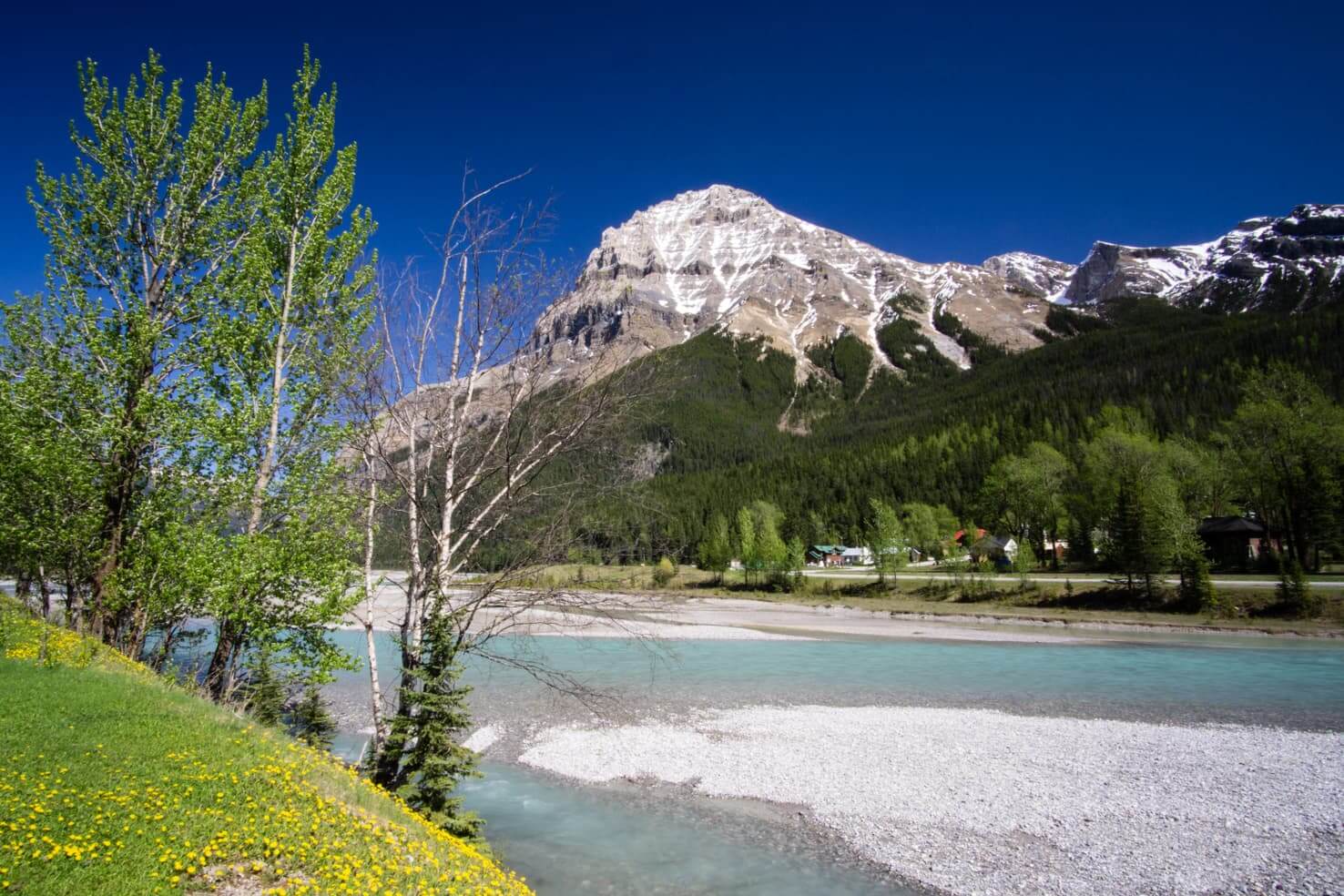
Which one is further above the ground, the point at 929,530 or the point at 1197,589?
the point at 929,530

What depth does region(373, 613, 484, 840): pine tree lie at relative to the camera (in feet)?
27.0

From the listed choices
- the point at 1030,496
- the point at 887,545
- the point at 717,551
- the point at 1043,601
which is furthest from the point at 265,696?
the point at 1030,496

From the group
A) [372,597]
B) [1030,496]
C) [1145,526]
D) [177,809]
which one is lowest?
[177,809]

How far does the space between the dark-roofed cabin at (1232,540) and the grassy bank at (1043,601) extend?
10.7 meters

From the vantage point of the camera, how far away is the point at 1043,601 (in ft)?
148

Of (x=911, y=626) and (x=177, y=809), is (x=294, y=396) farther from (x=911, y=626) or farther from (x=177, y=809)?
(x=911, y=626)

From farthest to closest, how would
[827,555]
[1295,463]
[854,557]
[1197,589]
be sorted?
[854,557]
[827,555]
[1295,463]
[1197,589]

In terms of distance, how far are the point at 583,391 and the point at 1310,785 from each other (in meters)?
16.0

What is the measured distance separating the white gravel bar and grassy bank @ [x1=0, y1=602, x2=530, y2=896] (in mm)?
7348

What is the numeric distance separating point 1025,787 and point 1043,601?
126 feet

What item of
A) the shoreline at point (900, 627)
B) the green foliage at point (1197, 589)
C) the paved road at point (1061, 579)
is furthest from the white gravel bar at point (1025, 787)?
the paved road at point (1061, 579)

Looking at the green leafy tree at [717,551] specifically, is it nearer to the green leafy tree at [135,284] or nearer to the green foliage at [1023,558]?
the green foliage at [1023,558]

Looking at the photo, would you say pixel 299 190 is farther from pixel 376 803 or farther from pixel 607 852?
pixel 607 852

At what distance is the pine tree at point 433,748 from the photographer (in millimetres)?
8234
